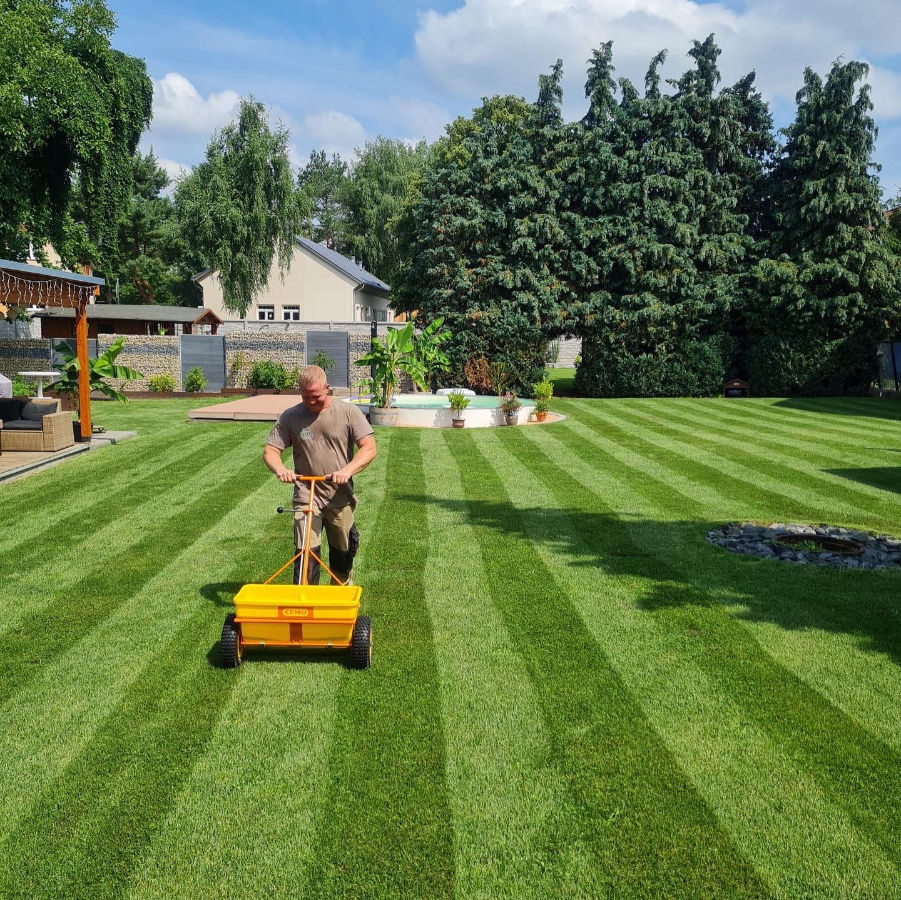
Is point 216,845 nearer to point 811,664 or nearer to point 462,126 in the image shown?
point 811,664

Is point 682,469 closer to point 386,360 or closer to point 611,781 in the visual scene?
point 386,360

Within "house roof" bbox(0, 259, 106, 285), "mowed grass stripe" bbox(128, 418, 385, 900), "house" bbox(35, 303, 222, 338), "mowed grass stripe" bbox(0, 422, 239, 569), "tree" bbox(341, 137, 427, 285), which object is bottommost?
"mowed grass stripe" bbox(128, 418, 385, 900)

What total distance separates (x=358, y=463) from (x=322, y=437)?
358mm

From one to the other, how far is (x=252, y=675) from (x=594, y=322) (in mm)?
26720

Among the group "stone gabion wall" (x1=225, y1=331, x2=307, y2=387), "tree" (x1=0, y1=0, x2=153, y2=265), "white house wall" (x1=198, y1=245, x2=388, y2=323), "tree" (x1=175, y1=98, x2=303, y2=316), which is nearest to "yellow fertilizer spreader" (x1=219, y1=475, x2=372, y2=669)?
"tree" (x1=0, y1=0, x2=153, y2=265)

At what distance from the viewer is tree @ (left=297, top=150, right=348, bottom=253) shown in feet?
235

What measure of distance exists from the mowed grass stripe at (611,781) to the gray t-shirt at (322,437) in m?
1.85

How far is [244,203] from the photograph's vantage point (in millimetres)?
37938

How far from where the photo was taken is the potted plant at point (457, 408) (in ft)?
60.5

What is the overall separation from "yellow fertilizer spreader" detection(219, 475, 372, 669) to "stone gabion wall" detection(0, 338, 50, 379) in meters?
25.6

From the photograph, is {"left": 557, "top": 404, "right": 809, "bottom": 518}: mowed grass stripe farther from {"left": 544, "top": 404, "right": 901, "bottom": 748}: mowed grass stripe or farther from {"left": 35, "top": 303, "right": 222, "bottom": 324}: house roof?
{"left": 35, "top": 303, "right": 222, "bottom": 324}: house roof

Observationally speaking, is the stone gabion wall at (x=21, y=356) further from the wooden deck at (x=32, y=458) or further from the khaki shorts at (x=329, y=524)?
the khaki shorts at (x=329, y=524)

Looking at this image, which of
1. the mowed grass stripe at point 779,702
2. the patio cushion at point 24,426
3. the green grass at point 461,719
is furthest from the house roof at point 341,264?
the mowed grass stripe at point 779,702

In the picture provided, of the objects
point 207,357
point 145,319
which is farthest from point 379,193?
point 207,357
